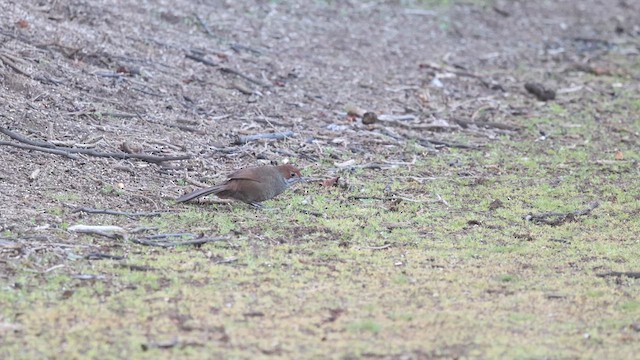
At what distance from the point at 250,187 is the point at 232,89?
12.0 feet

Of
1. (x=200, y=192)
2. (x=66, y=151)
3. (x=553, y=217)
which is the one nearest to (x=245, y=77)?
(x=66, y=151)

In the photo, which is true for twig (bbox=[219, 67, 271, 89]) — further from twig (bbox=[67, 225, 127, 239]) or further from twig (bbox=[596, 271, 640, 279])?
twig (bbox=[596, 271, 640, 279])

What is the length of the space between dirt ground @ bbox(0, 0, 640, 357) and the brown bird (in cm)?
30

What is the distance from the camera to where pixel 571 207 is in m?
8.07

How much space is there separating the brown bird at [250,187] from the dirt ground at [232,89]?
0.30m

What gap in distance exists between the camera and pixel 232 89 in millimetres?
10781

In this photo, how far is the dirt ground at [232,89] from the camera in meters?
7.70

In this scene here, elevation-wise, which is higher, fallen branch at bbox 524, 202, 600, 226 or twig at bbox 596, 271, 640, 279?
twig at bbox 596, 271, 640, 279

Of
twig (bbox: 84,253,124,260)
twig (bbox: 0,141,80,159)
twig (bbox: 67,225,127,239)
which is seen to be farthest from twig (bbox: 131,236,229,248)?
twig (bbox: 0,141,80,159)

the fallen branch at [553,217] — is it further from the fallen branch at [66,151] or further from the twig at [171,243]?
the fallen branch at [66,151]

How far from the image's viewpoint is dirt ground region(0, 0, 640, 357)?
25.2 feet

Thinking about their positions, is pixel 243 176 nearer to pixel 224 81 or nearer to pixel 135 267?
pixel 135 267

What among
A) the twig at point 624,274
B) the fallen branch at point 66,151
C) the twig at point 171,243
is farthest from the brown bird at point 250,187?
the twig at point 624,274

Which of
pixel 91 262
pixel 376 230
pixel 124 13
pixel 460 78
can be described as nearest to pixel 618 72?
pixel 460 78
